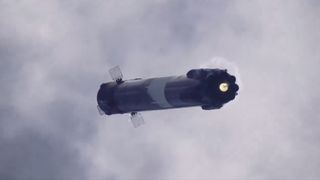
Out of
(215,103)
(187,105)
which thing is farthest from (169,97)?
(215,103)

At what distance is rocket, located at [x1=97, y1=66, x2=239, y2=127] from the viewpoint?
52594mm

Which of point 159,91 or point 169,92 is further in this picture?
point 159,91

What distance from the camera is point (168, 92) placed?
57.3 metres

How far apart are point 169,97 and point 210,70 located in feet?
21.4

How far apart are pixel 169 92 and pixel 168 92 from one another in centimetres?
16

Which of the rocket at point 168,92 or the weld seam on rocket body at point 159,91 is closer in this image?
the rocket at point 168,92

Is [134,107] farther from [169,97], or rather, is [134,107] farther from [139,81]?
[169,97]

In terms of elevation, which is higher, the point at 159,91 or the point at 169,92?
the point at 159,91

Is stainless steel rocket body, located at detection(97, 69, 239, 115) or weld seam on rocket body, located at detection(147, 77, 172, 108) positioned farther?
weld seam on rocket body, located at detection(147, 77, 172, 108)

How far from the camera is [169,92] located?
57.2 metres

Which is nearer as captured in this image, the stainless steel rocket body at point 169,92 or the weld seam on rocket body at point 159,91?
the stainless steel rocket body at point 169,92

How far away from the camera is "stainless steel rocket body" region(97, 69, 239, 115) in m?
52.6

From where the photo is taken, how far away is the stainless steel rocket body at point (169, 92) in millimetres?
52594

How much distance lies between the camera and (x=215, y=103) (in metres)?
53.1
